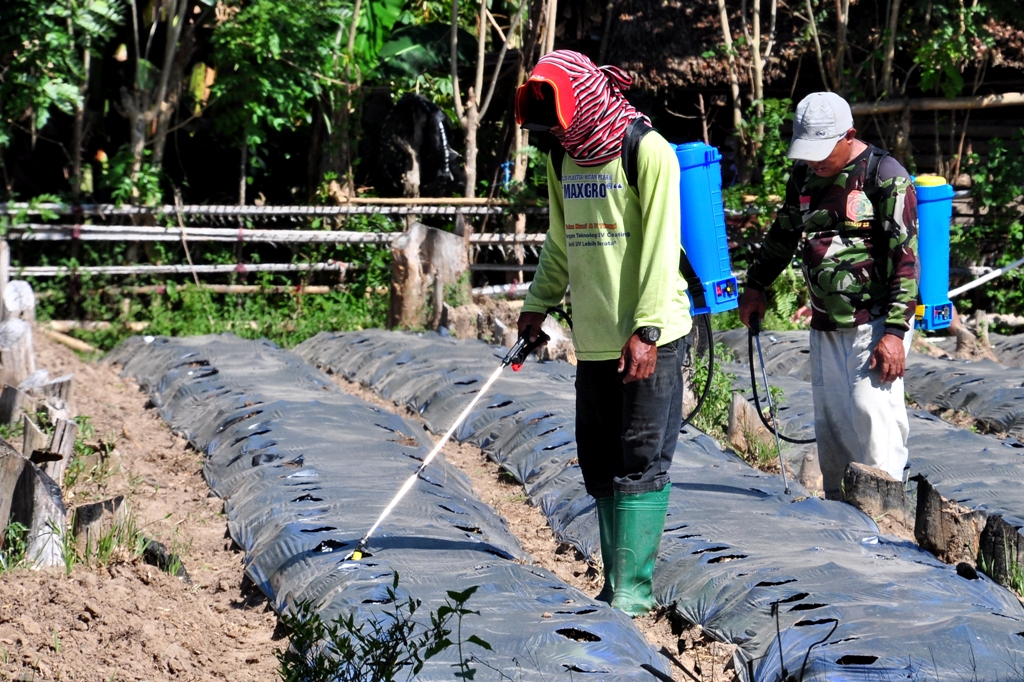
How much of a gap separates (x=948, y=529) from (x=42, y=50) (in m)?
7.50

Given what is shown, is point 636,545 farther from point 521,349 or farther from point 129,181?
point 129,181

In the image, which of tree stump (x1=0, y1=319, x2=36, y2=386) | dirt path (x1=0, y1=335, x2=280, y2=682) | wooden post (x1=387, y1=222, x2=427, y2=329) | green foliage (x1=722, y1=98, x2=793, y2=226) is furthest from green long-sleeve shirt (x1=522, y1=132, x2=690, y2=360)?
green foliage (x1=722, y1=98, x2=793, y2=226)

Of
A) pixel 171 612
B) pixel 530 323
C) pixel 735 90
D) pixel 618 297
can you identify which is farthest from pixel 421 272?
pixel 618 297

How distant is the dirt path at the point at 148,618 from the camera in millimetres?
2990

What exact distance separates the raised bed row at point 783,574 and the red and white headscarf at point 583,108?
1.34m

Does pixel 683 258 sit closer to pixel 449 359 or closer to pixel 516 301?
pixel 449 359

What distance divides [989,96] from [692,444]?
7.15 m

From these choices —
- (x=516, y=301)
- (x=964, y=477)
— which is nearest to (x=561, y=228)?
(x=964, y=477)

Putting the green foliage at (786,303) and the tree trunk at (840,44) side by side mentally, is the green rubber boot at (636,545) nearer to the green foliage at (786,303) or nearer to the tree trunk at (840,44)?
the green foliage at (786,303)

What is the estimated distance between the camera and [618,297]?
3229 millimetres

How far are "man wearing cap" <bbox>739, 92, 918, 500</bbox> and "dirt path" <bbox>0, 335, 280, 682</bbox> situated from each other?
231cm

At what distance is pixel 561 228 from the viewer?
3521 millimetres

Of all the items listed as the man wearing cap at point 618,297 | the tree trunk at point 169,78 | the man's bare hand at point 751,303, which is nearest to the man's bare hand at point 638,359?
the man wearing cap at point 618,297

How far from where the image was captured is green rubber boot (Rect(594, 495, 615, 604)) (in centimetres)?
335
